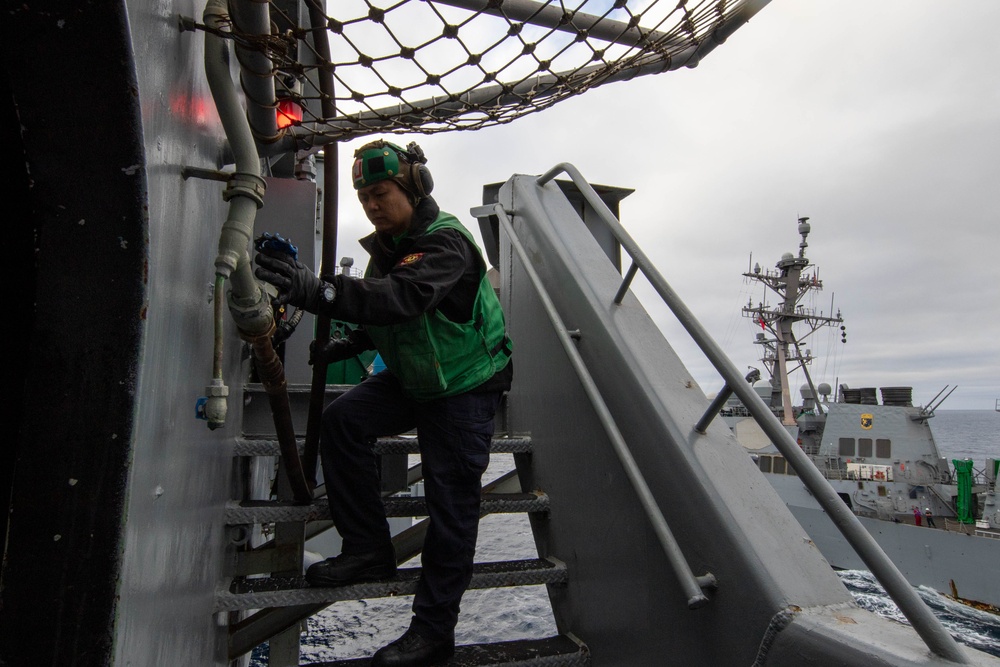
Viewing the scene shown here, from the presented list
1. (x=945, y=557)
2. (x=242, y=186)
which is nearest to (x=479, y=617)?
(x=242, y=186)

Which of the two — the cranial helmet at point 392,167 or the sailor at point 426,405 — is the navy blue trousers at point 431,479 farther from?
the cranial helmet at point 392,167

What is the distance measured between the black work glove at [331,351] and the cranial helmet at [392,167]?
64 cm

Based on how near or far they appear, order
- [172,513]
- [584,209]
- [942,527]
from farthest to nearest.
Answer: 1. [942,527]
2. [584,209]
3. [172,513]

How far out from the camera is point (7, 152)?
964 millimetres

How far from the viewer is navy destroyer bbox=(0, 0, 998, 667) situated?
973 millimetres

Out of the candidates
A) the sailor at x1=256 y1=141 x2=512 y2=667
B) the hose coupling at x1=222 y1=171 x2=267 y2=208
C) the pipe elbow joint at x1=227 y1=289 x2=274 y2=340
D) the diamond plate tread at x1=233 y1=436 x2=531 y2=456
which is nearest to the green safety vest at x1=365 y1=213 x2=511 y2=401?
the sailor at x1=256 y1=141 x2=512 y2=667

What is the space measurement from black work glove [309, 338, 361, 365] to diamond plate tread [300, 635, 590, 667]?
106 cm

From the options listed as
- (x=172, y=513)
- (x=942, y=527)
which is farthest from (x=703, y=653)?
(x=942, y=527)

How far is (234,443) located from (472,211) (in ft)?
7.23

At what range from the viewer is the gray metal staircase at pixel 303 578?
216 cm

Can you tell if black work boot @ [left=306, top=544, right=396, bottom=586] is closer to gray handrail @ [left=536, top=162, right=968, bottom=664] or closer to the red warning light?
gray handrail @ [left=536, top=162, right=968, bottom=664]

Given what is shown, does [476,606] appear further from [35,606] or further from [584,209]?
[35,606]

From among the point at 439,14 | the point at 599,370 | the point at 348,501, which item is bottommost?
the point at 348,501

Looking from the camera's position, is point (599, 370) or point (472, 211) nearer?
point (599, 370)
